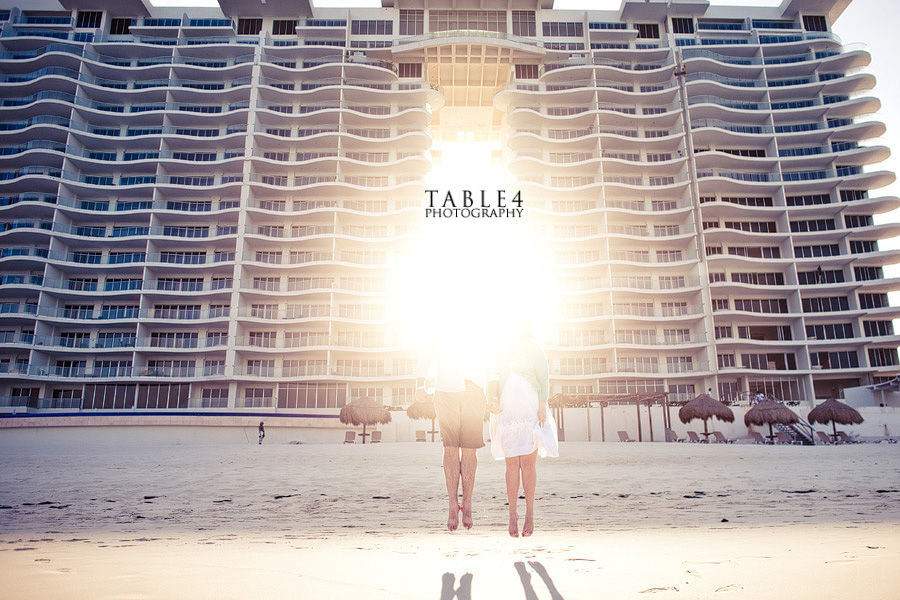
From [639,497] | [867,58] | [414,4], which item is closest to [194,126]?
[414,4]

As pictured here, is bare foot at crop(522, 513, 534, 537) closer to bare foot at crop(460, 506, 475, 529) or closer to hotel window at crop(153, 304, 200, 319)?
bare foot at crop(460, 506, 475, 529)

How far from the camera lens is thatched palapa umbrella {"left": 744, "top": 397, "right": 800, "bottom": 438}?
89.5 ft

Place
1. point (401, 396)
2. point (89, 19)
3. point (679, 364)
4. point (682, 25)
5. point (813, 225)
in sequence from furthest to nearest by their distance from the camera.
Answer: point (682, 25), point (89, 19), point (813, 225), point (679, 364), point (401, 396)

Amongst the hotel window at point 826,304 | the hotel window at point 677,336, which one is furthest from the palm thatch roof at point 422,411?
the hotel window at point 826,304

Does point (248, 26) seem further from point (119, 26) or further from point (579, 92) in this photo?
point (579, 92)

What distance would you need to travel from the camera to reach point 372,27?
54.2m

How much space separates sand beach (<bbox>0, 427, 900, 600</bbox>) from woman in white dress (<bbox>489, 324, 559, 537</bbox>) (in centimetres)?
52

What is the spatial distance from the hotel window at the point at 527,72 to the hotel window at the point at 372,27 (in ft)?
44.4

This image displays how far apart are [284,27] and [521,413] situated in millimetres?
59857

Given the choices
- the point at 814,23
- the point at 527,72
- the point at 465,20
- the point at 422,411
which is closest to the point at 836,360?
the point at 814,23

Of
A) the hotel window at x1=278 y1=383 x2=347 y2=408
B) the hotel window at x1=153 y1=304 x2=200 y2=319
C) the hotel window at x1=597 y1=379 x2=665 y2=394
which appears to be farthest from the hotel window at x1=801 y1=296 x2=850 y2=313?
the hotel window at x1=153 y1=304 x2=200 y2=319

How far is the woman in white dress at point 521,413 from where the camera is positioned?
4312 mm

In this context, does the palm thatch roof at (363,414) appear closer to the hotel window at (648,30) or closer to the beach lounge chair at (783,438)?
the beach lounge chair at (783,438)

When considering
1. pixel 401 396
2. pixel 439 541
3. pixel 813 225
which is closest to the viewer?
pixel 439 541
